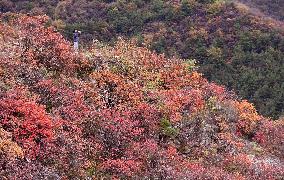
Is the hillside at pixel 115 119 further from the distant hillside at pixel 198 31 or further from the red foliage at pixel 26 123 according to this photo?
the distant hillside at pixel 198 31

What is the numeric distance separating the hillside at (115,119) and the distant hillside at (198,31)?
26001 millimetres

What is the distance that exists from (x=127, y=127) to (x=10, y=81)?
3155mm

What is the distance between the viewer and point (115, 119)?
12.3 metres

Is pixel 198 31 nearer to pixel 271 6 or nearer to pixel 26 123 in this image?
pixel 271 6

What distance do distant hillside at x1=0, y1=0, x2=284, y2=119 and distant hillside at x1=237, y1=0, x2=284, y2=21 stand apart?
24.9ft

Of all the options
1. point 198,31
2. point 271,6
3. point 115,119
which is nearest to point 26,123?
point 115,119

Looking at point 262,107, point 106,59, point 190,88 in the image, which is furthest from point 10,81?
point 262,107

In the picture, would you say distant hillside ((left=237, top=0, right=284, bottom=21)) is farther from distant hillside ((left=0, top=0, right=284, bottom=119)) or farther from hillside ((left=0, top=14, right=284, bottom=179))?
hillside ((left=0, top=14, right=284, bottom=179))

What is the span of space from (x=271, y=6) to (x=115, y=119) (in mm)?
59050

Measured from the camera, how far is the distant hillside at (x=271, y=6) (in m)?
63.9

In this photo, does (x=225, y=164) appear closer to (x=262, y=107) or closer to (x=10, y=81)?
(x=10, y=81)

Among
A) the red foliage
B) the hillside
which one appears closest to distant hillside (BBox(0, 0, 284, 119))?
the hillside

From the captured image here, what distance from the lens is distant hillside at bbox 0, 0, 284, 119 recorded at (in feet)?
148

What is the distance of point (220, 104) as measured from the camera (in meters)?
16.9
